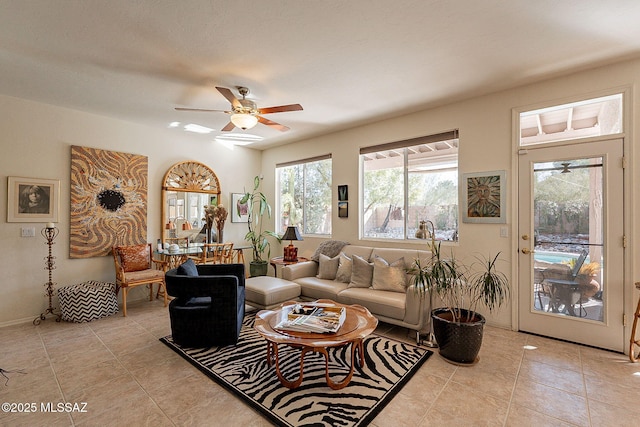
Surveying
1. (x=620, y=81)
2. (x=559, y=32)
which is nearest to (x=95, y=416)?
(x=559, y=32)

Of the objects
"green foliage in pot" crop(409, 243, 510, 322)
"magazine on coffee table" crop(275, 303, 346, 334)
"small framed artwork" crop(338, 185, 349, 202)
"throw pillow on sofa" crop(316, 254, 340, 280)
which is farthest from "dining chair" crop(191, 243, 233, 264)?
"green foliage in pot" crop(409, 243, 510, 322)

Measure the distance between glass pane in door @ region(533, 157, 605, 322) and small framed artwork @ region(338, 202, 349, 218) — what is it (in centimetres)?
250

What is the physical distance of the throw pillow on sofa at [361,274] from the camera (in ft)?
12.1

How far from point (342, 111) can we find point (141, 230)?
11.8ft

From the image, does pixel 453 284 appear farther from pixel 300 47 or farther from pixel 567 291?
pixel 300 47

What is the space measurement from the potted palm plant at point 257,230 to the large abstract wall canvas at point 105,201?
1.83 m

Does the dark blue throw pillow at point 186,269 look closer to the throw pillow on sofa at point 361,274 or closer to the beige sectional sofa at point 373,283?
the beige sectional sofa at point 373,283

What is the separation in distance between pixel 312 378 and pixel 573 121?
3.69 m

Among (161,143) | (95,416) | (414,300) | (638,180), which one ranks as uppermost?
(161,143)

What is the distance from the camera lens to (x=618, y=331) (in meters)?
2.80

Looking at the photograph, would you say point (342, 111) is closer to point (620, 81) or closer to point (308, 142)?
point (308, 142)

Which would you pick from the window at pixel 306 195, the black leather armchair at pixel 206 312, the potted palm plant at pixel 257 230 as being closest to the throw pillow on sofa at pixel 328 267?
the window at pixel 306 195

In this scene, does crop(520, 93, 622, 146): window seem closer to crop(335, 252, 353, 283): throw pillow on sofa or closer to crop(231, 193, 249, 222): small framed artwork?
crop(335, 252, 353, 283): throw pillow on sofa

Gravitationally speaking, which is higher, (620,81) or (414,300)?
(620,81)
